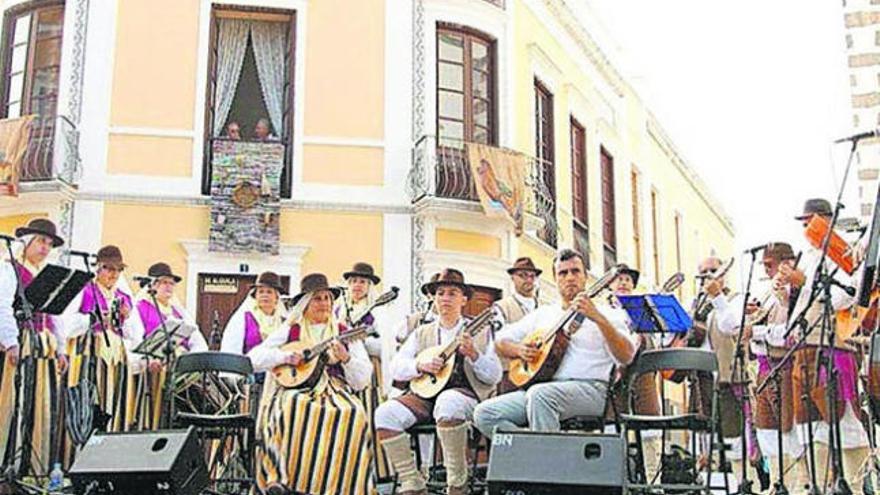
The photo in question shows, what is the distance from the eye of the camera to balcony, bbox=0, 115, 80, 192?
1251cm

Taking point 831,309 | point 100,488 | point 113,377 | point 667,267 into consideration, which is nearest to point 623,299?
point 831,309

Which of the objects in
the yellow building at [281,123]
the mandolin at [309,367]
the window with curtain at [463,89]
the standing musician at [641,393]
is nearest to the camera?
the standing musician at [641,393]

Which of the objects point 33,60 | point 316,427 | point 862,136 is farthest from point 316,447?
point 33,60

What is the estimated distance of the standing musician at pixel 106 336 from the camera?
7.89m

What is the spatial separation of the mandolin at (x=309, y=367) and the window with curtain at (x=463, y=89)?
264 inches

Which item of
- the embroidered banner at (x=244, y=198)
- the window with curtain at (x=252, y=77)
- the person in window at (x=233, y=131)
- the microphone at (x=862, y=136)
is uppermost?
the window with curtain at (x=252, y=77)

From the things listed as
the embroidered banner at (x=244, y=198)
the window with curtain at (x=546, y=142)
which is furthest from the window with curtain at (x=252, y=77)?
the window with curtain at (x=546, y=142)

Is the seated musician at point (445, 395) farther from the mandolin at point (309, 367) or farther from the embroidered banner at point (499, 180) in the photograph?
the embroidered banner at point (499, 180)

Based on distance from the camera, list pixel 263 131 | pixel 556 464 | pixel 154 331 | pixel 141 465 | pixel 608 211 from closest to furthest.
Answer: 1. pixel 556 464
2. pixel 141 465
3. pixel 154 331
4. pixel 263 131
5. pixel 608 211

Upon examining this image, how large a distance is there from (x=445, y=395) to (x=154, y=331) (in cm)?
Answer: 259

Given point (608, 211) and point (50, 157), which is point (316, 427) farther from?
point (608, 211)

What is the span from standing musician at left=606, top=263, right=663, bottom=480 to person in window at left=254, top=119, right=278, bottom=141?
6.22 metres

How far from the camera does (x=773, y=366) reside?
23.1 feet

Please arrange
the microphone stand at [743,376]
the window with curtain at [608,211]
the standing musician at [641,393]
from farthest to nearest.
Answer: the window with curtain at [608,211] < the standing musician at [641,393] < the microphone stand at [743,376]
